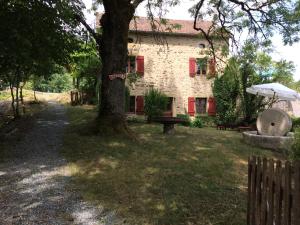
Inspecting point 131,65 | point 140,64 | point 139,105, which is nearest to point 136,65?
point 140,64

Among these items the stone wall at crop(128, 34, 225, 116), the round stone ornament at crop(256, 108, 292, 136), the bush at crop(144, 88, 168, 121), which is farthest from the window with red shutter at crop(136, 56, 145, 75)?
the round stone ornament at crop(256, 108, 292, 136)

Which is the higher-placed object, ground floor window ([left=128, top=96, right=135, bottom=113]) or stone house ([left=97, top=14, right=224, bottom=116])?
stone house ([left=97, top=14, right=224, bottom=116])

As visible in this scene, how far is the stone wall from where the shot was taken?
26469mm

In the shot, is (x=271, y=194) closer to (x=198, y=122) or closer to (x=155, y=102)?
(x=155, y=102)

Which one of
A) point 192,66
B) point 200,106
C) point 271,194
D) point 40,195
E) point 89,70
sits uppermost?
point 192,66

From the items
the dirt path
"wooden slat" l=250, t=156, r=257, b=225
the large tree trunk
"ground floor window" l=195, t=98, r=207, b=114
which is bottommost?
the dirt path

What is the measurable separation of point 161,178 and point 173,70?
19386mm

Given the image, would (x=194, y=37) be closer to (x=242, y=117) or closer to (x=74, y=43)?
(x=242, y=117)

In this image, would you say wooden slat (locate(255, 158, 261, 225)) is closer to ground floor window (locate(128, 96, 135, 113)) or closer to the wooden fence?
the wooden fence

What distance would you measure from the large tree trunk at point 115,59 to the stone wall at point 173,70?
13570 mm

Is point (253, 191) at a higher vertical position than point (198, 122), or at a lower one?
higher

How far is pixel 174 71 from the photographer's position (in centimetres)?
2691

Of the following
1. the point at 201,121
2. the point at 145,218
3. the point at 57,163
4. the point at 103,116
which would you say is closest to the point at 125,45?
the point at 103,116

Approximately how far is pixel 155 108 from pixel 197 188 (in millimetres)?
15354
